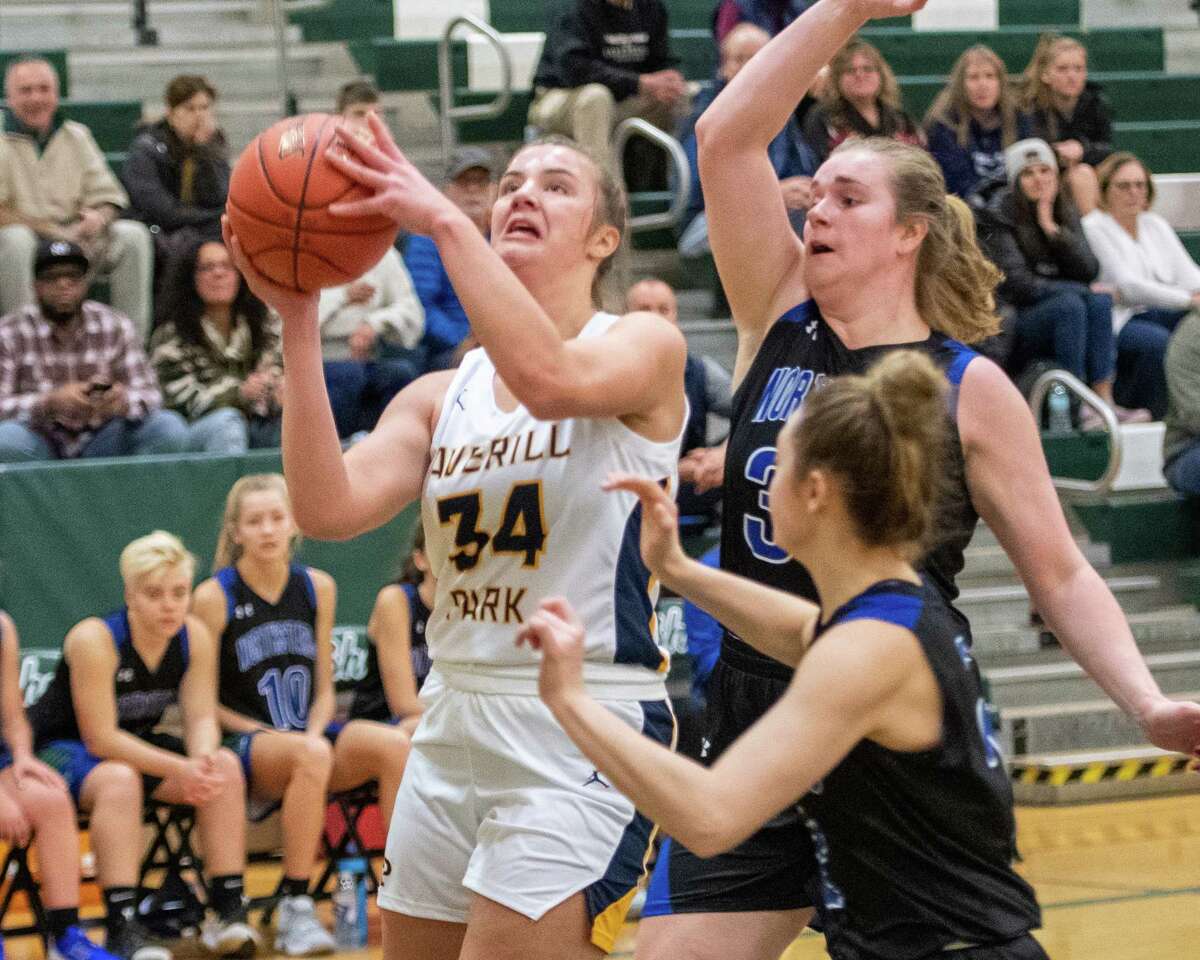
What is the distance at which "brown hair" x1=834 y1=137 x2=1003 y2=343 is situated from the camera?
309cm

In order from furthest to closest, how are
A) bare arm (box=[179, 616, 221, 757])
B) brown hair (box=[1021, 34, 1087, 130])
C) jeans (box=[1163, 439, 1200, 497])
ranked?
brown hair (box=[1021, 34, 1087, 130]), jeans (box=[1163, 439, 1200, 497]), bare arm (box=[179, 616, 221, 757])

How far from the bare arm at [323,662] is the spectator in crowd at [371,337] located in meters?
1.29

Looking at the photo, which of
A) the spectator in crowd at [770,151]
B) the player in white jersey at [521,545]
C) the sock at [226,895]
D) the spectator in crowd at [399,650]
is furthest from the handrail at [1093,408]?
the player in white jersey at [521,545]

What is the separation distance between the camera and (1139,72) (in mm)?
12172

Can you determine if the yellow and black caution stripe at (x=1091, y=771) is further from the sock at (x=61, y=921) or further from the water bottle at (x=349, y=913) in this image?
the sock at (x=61, y=921)

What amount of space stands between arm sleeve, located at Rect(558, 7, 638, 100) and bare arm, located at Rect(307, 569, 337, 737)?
12.0 feet

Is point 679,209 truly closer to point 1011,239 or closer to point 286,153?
point 1011,239

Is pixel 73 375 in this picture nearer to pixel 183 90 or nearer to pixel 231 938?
pixel 183 90

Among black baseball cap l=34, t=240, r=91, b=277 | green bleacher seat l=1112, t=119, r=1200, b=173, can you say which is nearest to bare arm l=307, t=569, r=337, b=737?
black baseball cap l=34, t=240, r=91, b=277

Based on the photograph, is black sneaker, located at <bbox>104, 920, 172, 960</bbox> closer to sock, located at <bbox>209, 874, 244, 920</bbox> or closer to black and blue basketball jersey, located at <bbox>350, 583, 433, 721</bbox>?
sock, located at <bbox>209, 874, 244, 920</bbox>

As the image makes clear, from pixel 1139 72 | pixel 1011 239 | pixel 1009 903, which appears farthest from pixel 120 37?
pixel 1009 903

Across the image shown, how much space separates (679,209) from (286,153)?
6.08 m

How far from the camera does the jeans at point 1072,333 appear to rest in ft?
28.7

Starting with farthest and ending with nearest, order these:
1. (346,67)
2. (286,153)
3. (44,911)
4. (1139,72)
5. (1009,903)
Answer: (1139,72)
(346,67)
(44,911)
(286,153)
(1009,903)
